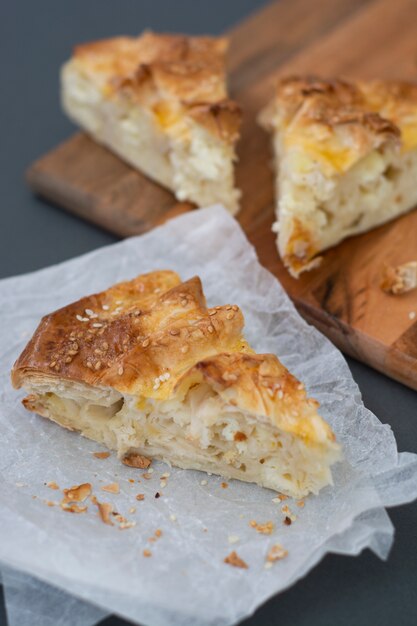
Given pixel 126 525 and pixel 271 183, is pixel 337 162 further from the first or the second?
pixel 126 525

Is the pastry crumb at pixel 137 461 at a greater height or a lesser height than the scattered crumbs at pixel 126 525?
greater

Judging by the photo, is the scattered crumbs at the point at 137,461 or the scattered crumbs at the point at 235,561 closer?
the scattered crumbs at the point at 235,561

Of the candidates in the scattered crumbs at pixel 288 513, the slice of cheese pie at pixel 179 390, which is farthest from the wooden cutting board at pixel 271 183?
the scattered crumbs at pixel 288 513

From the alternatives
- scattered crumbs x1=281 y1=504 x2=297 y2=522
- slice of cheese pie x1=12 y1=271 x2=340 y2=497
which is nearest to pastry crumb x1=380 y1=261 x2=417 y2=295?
slice of cheese pie x1=12 y1=271 x2=340 y2=497

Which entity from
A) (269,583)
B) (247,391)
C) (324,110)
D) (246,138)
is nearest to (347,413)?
(247,391)

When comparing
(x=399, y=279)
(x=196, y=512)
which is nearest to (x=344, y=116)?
(x=399, y=279)

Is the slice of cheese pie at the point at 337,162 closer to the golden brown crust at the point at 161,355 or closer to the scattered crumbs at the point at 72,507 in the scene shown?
the golden brown crust at the point at 161,355
